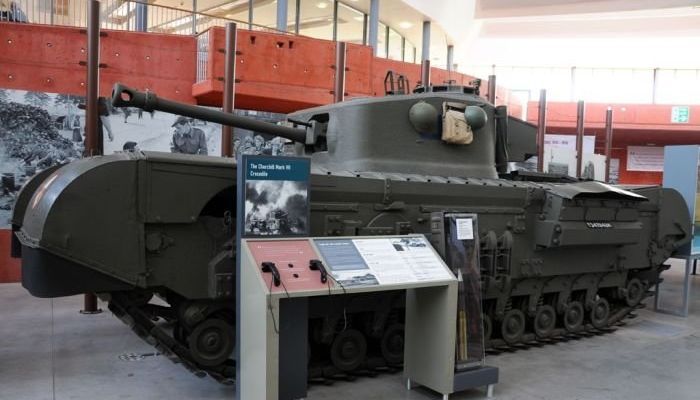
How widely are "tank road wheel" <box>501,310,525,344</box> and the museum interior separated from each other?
0.03m

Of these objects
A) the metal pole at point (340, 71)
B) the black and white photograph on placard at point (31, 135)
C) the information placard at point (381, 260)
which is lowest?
the information placard at point (381, 260)

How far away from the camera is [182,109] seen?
5.95 meters

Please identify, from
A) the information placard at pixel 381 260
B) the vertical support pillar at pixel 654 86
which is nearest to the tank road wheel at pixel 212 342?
the information placard at pixel 381 260

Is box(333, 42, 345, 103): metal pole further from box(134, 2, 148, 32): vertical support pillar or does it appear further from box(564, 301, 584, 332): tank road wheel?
box(564, 301, 584, 332): tank road wheel

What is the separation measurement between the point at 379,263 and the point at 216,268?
144cm

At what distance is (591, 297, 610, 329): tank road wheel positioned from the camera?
861 cm

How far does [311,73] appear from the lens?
13.5 m

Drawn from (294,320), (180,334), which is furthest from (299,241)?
(180,334)

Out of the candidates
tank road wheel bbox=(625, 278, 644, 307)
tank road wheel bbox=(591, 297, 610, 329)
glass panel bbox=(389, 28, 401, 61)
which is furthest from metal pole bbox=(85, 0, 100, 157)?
glass panel bbox=(389, 28, 401, 61)

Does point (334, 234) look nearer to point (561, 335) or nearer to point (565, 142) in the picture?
point (561, 335)

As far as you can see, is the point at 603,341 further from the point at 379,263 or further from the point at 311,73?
the point at 311,73

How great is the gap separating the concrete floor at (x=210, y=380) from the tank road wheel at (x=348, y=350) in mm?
200

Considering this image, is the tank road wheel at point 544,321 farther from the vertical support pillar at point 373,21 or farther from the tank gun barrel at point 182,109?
the vertical support pillar at point 373,21

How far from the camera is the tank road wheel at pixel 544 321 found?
26.0ft
